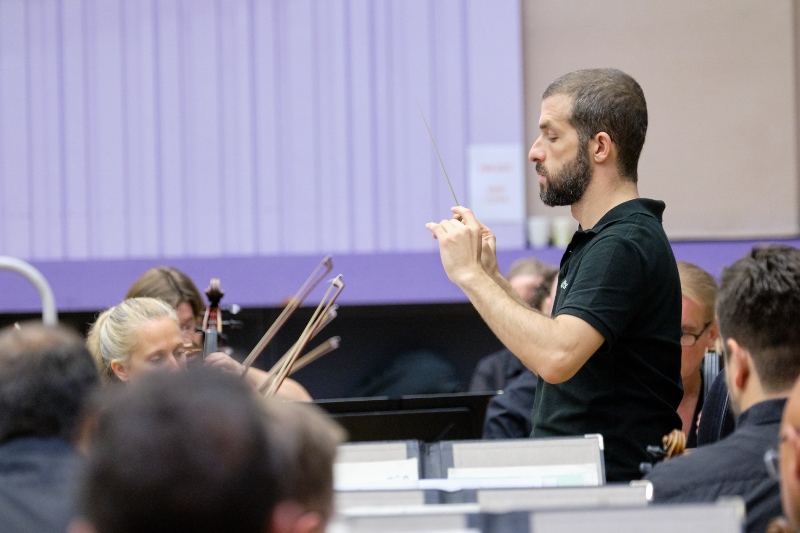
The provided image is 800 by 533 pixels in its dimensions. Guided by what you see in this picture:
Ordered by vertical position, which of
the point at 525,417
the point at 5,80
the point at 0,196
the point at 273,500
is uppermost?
the point at 5,80

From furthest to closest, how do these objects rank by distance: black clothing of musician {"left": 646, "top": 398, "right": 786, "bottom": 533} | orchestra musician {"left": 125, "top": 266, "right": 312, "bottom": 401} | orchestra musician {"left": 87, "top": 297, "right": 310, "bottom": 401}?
orchestra musician {"left": 125, "top": 266, "right": 312, "bottom": 401} → orchestra musician {"left": 87, "top": 297, "right": 310, "bottom": 401} → black clothing of musician {"left": 646, "top": 398, "right": 786, "bottom": 533}

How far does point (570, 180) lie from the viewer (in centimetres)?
189

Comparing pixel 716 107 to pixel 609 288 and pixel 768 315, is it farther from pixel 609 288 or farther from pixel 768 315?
pixel 768 315

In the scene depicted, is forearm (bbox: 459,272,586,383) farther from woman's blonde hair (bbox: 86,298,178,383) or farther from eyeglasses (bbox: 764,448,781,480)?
woman's blonde hair (bbox: 86,298,178,383)

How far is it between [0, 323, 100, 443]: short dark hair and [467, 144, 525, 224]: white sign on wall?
11.4ft

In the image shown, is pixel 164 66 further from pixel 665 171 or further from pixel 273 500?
pixel 273 500

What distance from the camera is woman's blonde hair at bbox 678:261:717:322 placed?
7.80 feet

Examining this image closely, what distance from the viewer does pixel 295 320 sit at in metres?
4.06

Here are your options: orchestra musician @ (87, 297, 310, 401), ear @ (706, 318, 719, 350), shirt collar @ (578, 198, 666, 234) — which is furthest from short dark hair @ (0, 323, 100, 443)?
ear @ (706, 318, 719, 350)

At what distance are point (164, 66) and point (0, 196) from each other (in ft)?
3.21

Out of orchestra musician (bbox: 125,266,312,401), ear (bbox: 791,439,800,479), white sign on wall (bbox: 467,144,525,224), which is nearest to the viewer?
ear (bbox: 791,439,800,479)

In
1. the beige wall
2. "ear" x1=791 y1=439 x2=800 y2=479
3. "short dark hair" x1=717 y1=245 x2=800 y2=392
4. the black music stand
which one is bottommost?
the black music stand

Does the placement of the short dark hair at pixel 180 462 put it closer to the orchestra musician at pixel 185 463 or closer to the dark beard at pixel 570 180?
the orchestra musician at pixel 185 463

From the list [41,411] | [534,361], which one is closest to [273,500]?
[41,411]
